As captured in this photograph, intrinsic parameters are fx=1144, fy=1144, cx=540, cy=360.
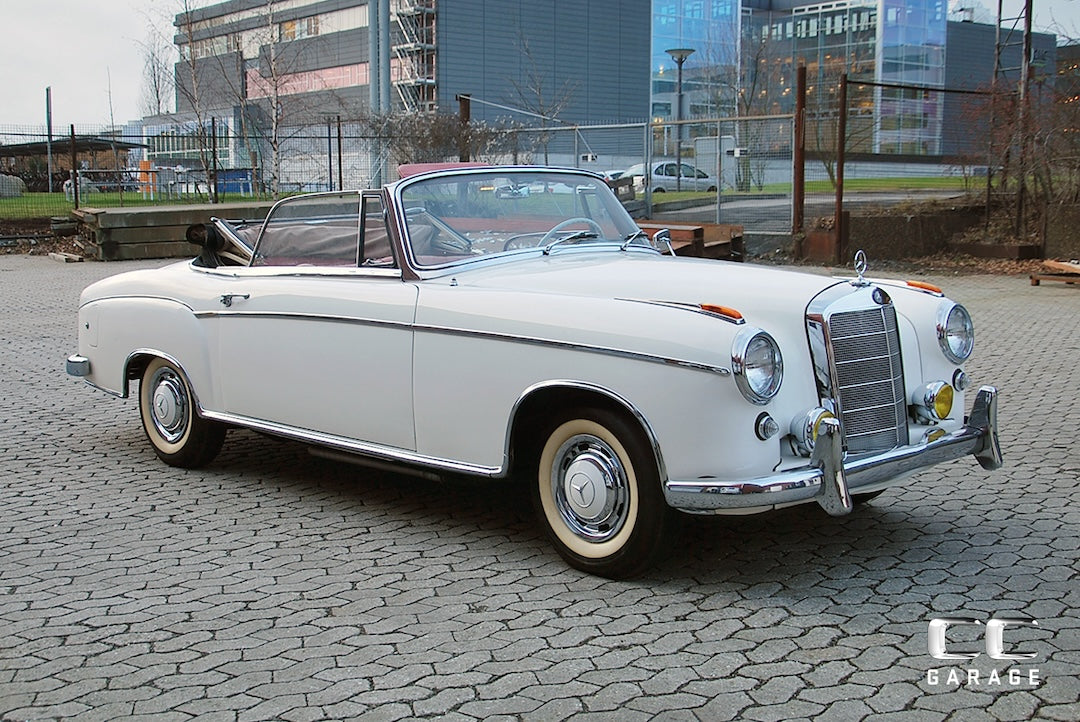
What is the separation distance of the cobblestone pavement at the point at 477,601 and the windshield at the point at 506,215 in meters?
1.27

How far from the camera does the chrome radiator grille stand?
14.7ft

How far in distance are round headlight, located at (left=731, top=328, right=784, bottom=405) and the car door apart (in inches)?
61.3

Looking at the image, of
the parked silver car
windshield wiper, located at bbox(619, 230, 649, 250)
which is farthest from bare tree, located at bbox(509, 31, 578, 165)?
windshield wiper, located at bbox(619, 230, 649, 250)

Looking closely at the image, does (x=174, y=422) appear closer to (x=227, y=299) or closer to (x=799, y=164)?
(x=227, y=299)

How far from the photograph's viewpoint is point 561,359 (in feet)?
14.5

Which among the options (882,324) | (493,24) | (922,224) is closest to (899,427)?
(882,324)

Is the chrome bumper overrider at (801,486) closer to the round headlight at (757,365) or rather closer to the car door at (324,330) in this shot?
the round headlight at (757,365)

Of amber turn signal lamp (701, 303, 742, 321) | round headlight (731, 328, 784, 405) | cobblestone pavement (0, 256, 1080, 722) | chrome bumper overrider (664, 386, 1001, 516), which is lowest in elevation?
cobblestone pavement (0, 256, 1080, 722)

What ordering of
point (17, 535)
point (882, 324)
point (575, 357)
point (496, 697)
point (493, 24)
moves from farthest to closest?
point (493, 24) → point (17, 535) → point (882, 324) → point (575, 357) → point (496, 697)

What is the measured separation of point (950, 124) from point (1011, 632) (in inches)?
707

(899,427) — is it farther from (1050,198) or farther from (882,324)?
(1050,198)

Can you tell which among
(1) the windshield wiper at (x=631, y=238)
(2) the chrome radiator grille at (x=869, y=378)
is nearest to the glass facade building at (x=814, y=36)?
(1) the windshield wiper at (x=631, y=238)

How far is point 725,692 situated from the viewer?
344 cm
